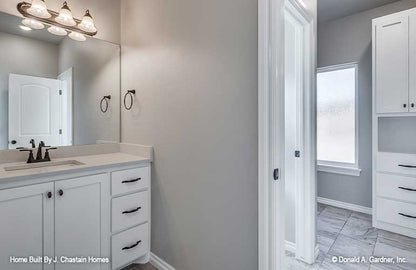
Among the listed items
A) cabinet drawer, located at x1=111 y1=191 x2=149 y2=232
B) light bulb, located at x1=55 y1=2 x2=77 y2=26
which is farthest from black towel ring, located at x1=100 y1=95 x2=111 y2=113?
cabinet drawer, located at x1=111 y1=191 x2=149 y2=232

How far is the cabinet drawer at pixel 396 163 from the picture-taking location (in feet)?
7.74

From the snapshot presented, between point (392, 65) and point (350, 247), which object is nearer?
point (350, 247)

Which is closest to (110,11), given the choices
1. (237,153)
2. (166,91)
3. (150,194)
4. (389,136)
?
(166,91)

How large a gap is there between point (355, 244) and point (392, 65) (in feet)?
6.65

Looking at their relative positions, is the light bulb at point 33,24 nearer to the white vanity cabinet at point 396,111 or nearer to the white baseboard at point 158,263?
the white baseboard at point 158,263

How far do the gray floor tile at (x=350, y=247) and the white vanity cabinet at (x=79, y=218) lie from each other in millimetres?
1794

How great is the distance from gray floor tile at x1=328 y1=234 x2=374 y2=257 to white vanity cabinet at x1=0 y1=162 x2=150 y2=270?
1.79m

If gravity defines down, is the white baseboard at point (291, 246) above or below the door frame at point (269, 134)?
below

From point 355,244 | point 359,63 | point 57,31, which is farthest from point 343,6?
point 57,31

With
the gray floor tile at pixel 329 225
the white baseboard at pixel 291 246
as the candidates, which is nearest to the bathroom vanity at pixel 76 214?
the white baseboard at pixel 291 246

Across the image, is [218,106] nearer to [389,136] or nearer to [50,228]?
[50,228]

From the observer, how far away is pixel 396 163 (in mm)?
2449

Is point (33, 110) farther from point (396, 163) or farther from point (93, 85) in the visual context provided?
point (396, 163)

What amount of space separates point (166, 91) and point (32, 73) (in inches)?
44.1
